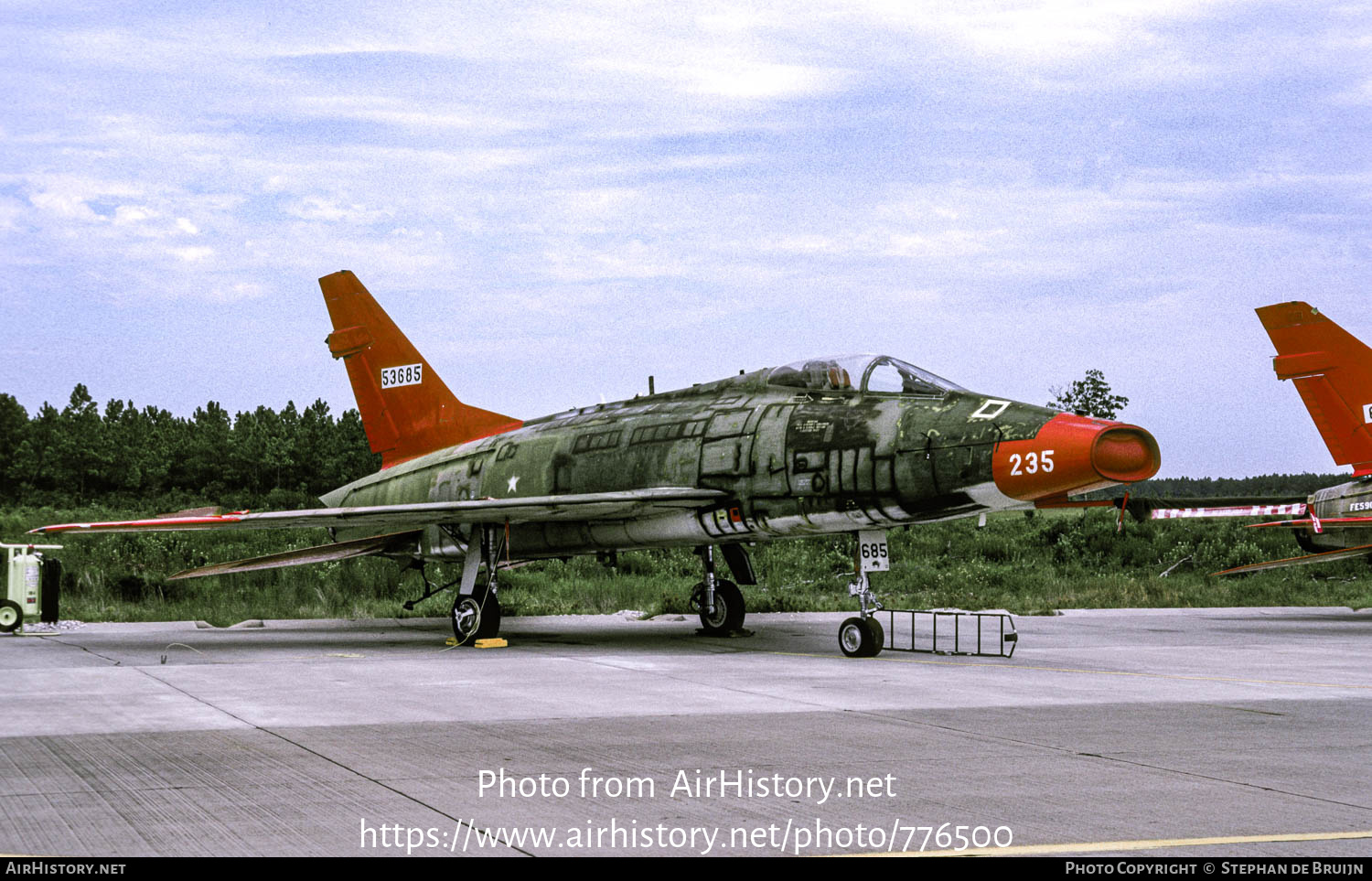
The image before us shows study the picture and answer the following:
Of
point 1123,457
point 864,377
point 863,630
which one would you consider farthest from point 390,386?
point 1123,457

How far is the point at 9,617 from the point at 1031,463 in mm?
14194

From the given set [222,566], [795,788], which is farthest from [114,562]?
[795,788]

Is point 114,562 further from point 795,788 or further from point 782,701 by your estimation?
point 795,788

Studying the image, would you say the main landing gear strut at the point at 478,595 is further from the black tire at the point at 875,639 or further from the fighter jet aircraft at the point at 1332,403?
the fighter jet aircraft at the point at 1332,403

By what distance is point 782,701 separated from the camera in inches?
398

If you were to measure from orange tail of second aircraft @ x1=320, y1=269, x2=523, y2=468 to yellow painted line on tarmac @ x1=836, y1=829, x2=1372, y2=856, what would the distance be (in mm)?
15984

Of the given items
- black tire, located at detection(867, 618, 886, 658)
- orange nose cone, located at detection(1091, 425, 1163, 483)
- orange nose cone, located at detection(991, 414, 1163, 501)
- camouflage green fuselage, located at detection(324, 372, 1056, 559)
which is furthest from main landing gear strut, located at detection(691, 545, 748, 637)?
orange nose cone, located at detection(1091, 425, 1163, 483)

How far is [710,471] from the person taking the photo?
15.5 meters

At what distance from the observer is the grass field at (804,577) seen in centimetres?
2464

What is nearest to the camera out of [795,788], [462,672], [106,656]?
[795,788]

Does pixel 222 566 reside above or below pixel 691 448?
below

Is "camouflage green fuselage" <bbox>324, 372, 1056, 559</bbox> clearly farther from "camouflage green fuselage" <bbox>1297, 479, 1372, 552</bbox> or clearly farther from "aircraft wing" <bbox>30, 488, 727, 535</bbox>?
"camouflage green fuselage" <bbox>1297, 479, 1372, 552</bbox>

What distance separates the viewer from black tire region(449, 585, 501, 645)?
1652 centimetres

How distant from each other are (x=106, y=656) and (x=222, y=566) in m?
5.45
